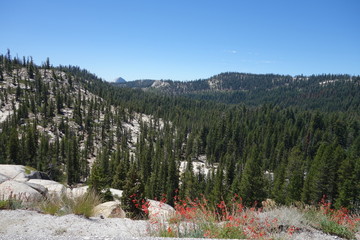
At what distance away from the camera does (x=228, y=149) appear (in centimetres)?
9600

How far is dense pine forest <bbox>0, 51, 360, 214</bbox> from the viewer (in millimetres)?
40656

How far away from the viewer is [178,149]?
100 metres

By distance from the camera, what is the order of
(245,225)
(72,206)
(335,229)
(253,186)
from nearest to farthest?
(245,225) → (335,229) → (72,206) → (253,186)

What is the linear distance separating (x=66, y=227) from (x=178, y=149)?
9505 cm

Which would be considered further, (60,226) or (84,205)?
(84,205)

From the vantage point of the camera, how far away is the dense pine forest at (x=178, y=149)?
40.7 metres

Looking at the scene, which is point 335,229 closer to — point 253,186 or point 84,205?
point 84,205

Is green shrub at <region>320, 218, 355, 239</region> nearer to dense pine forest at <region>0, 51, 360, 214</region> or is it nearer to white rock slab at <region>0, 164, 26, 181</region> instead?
dense pine forest at <region>0, 51, 360, 214</region>

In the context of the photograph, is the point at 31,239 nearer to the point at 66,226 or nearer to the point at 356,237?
the point at 66,226

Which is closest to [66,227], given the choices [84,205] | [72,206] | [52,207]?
[84,205]

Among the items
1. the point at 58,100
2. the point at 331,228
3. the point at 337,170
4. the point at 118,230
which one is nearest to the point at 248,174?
the point at 337,170

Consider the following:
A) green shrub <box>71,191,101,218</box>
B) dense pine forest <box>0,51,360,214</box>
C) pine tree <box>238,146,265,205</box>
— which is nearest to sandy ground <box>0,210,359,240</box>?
green shrub <box>71,191,101,218</box>

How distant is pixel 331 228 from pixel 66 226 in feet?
28.1

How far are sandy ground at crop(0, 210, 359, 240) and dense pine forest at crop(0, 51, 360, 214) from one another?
4918 millimetres
